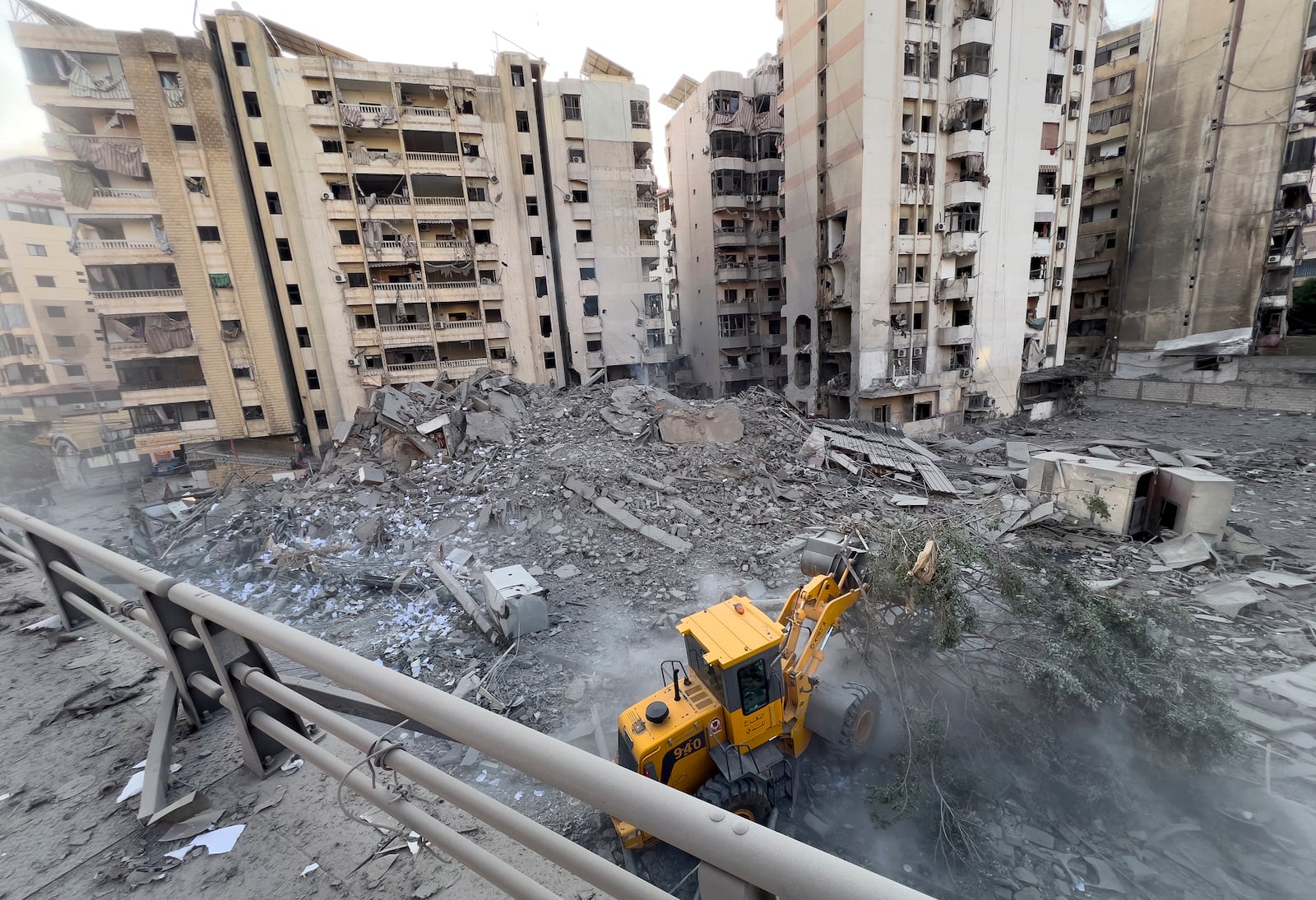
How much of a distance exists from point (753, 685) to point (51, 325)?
33676mm

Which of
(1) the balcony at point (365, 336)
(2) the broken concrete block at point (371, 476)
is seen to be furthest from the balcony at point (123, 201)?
(2) the broken concrete block at point (371, 476)

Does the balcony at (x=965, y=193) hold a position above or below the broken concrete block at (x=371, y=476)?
above

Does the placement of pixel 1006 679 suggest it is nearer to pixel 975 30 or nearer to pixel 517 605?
pixel 517 605

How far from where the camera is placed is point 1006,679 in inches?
217

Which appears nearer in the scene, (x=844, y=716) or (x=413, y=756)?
(x=413, y=756)

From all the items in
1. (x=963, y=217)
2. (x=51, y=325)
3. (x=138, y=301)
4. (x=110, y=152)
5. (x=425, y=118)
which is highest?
(x=425, y=118)

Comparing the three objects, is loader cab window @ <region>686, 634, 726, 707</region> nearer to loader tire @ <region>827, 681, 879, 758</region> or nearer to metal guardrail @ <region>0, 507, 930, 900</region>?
loader tire @ <region>827, 681, 879, 758</region>

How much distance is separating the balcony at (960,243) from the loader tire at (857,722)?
22.9 m

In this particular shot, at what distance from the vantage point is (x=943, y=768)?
4.88m

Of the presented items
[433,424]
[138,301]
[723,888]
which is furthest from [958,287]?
[138,301]

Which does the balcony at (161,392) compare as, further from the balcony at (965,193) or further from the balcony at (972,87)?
the balcony at (972,87)

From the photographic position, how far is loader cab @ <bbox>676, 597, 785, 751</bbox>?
438 centimetres

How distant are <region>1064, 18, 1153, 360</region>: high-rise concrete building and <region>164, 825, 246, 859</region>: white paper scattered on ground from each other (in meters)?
39.0

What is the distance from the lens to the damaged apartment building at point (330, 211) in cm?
1941
